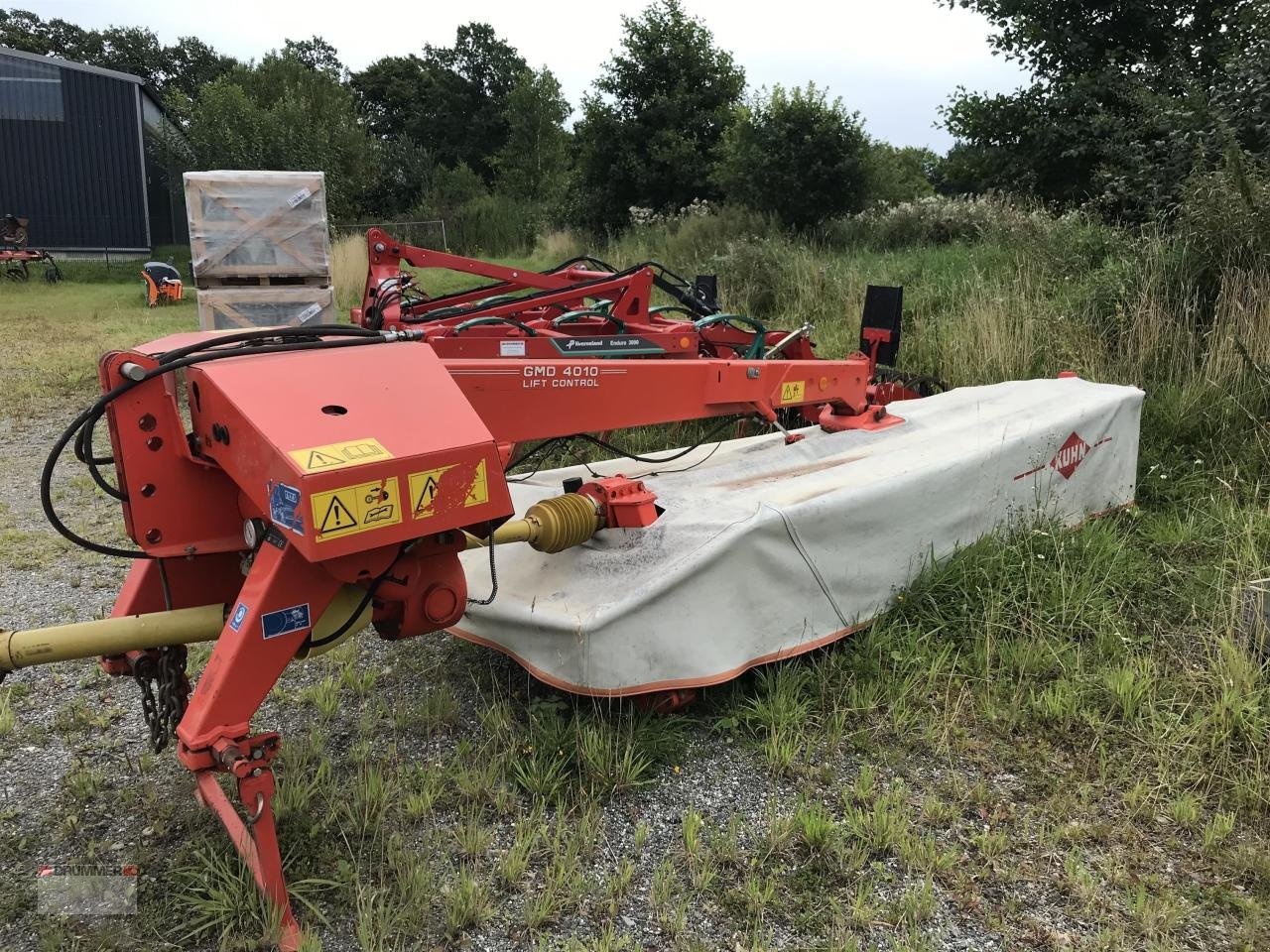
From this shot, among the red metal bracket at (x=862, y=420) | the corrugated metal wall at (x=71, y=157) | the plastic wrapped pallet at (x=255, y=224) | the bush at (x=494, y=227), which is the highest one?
the corrugated metal wall at (x=71, y=157)

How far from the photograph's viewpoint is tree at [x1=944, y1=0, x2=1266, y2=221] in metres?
7.22

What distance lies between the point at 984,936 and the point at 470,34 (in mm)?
54348

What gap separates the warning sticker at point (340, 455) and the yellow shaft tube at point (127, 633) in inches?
17.2

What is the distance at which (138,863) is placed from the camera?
2342mm

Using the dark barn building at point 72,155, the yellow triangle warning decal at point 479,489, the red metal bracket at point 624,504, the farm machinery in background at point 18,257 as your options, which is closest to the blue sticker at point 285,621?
the yellow triangle warning decal at point 479,489

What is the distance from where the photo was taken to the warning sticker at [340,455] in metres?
1.93

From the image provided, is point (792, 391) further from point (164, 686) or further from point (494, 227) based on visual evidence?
point (494, 227)

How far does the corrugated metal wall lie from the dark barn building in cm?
2

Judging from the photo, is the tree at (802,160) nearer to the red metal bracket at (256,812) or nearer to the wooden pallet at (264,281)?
the wooden pallet at (264,281)

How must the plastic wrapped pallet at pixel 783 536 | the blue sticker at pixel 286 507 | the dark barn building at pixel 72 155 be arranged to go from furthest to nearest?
the dark barn building at pixel 72 155 → the plastic wrapped pallet at pixel 783 536 → the blue sticker at pixel 286 507

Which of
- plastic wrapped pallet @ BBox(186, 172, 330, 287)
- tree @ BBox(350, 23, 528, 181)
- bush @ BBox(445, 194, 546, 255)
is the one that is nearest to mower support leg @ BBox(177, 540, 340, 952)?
plastic wrapped pallet @ BBox(186, 172, 330, 287)

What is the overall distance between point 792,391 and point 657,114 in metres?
15.5

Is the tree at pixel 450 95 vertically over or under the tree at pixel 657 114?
over

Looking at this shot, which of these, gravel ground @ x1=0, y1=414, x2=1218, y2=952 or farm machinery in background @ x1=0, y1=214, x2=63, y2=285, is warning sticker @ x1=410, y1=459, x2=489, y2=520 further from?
farm machinery in background @ x1=0, y1=214, x2=63, y2=285
